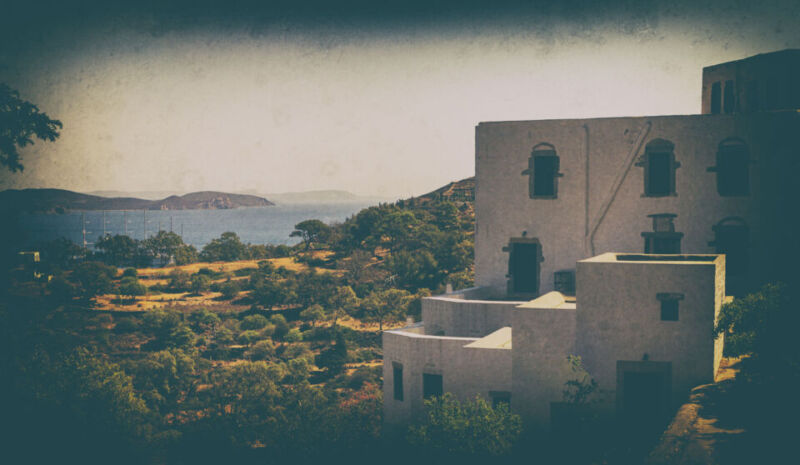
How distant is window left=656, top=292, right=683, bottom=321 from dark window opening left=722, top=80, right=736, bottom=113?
14.7 meters

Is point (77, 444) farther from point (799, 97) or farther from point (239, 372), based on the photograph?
point (799, 97)

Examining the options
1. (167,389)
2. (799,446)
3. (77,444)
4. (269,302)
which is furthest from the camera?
(269,302)

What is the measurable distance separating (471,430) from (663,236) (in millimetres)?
11201

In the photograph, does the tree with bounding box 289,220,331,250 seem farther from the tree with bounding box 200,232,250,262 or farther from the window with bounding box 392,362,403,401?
the window with bounding box 392,362,403,401

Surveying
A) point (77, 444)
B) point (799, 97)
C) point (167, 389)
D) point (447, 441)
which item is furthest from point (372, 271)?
point (447, 441)

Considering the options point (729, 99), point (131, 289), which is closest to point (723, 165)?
point (729, 99)

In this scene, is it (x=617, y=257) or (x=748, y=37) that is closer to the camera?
(x=617, y=257)

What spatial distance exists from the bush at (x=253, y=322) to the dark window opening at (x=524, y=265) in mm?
47490

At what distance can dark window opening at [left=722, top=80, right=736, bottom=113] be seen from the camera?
106ft

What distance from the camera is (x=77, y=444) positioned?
3303 centimetres

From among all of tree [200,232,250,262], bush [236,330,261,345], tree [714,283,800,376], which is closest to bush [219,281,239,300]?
bush [236,330,261,345]

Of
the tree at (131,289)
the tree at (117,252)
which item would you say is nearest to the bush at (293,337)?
the tree at (131,289)

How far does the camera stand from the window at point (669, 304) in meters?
20.3

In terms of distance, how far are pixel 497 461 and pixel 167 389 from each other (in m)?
36.9
